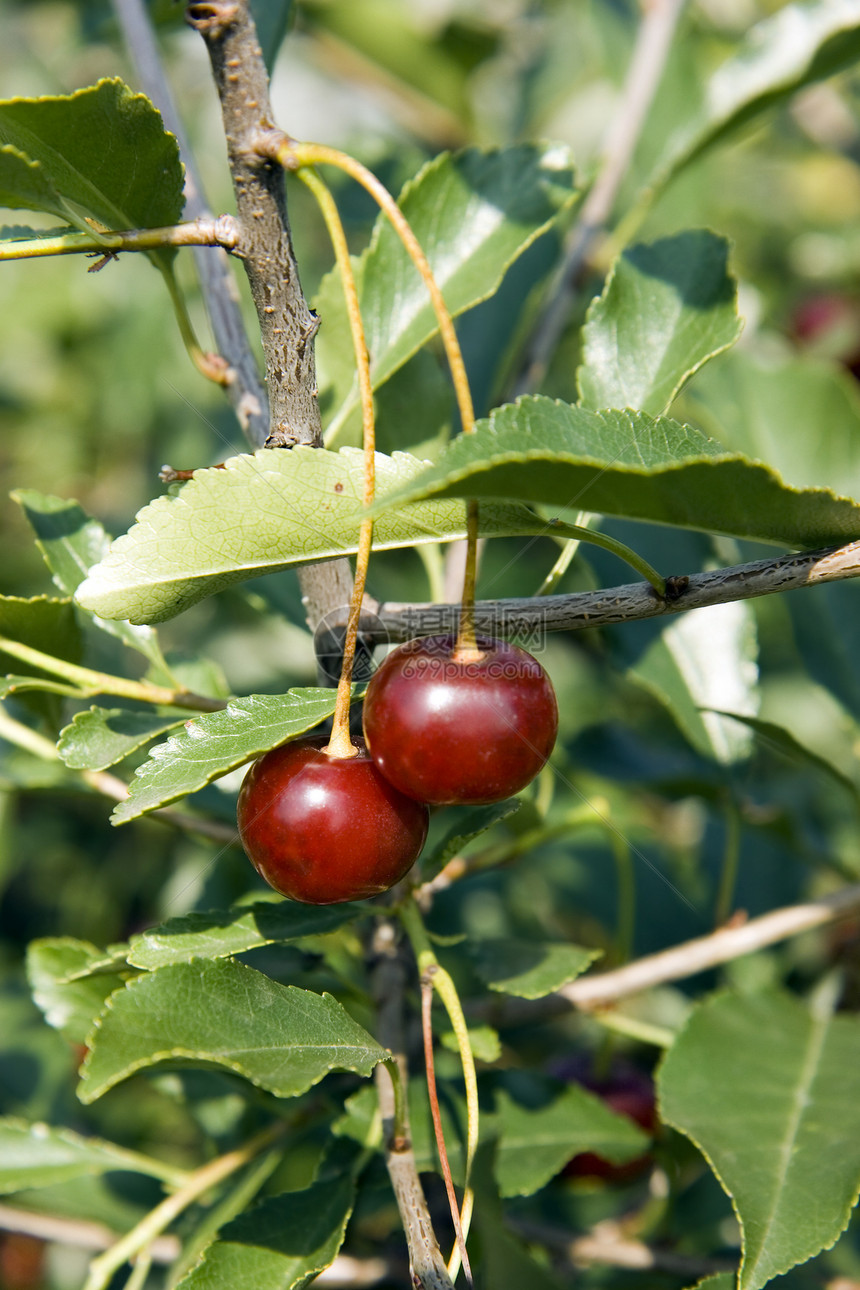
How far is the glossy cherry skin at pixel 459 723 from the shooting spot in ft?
2.43

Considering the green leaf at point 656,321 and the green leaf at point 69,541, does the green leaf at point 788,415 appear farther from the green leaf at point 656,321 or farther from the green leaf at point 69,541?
the green leaf at point 69,541

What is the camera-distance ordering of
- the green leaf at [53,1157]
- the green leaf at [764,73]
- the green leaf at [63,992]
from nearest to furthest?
the green leaf at [63,992] < the green leaf at [53,1157] < the green leaf at [764,73]

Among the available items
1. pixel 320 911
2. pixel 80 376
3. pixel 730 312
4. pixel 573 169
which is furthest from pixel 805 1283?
pixel 80 376

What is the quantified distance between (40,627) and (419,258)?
498mm

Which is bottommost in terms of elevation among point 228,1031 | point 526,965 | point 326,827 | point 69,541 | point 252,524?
point 526,965

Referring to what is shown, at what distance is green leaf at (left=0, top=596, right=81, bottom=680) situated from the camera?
916 mm

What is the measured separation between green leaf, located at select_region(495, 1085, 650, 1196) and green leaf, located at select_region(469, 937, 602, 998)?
208mm

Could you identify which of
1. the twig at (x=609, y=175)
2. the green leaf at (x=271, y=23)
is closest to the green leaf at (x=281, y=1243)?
the twig at (x=609, y=175)

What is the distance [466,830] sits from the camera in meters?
0.89

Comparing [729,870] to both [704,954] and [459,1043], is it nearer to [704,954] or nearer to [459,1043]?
[704,954]

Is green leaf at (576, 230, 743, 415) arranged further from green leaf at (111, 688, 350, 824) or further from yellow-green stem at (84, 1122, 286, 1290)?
yellow-green stem at (84, 1122, 286, 1290)

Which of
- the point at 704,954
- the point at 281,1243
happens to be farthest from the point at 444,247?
the point at 281,1243

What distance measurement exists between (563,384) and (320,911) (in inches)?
67.6

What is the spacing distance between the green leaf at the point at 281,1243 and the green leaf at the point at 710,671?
2.24ft
